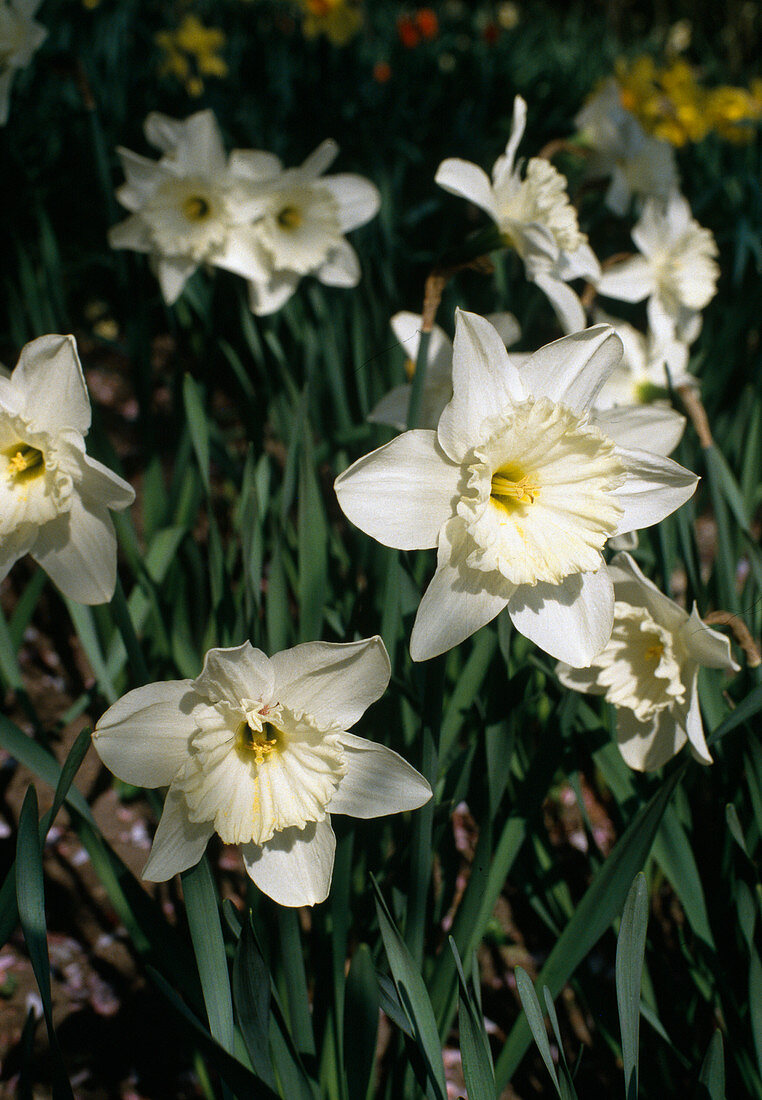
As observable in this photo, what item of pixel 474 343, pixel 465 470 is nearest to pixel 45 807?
pixel 465 470

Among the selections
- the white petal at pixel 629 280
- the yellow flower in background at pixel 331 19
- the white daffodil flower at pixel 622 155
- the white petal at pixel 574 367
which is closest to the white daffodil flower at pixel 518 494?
the white petal at pixel 574 367

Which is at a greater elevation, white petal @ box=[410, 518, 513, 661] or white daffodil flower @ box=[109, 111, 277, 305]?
white daffodil flower @ box=[109, 111, 277, 305]

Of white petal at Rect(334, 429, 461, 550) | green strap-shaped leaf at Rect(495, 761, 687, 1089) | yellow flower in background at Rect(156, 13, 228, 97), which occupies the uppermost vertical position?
yellow flower in background at Rect(156, 13, 228, 97)

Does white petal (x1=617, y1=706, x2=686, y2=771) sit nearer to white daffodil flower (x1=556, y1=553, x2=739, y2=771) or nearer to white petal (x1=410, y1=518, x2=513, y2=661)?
white daffodil flower (x1=556, y1=553, x2=739, y2=771)

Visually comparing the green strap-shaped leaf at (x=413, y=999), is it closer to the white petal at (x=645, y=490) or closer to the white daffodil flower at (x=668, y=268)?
the white petal at (x=645, y=490)

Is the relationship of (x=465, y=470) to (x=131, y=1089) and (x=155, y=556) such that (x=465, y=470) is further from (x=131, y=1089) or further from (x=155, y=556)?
(x=131, y=1089)

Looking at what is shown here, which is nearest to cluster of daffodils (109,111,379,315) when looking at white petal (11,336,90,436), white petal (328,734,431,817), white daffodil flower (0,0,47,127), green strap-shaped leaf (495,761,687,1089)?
white daffodil flower (0,0,47,127)

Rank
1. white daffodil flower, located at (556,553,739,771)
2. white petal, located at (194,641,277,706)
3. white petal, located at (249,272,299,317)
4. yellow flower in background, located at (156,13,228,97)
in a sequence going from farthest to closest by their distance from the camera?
yellow flower in background, located at (156,13,228,97)
white petal, located at (249,272,299,317)
white daffodil flower, located at (556,553,739,771)
white petal, located at (194,641,277,706)
